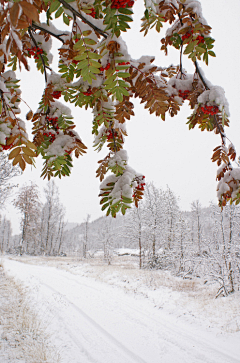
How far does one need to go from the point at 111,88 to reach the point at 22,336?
Answer: 18.5 feet

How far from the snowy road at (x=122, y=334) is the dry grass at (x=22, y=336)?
1.06 feet

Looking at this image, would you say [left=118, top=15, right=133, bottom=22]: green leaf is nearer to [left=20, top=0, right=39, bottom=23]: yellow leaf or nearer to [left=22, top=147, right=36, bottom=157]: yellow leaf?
[left=20, top=0, right=39, bottom=23]: yellow leaf

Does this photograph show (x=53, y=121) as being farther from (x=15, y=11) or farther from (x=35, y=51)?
(x=15, y=11)

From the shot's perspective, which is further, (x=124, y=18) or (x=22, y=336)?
(x=22, y=336)

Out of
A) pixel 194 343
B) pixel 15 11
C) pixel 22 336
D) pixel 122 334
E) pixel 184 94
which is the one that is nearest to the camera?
pixel 15 11

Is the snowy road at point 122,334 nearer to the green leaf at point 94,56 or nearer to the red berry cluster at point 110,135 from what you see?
the red berry cluster at point 110,135

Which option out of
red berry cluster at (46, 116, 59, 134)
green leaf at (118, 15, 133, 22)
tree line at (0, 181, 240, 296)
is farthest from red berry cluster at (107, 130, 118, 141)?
tree line at (0, 181, 240, 296)

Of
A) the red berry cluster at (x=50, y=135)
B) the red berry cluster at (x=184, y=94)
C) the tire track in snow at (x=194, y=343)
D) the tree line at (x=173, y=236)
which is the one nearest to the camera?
the red berry cluster at (x=184, y=94)

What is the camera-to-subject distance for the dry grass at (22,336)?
3694 millimetres

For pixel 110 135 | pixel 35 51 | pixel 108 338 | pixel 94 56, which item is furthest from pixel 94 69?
pixel 108 338

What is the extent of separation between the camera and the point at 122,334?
5145mm

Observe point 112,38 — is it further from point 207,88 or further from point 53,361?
point 53,361

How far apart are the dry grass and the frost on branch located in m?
4.22

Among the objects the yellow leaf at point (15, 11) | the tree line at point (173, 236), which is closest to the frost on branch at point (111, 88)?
the yellow leaf at point (15, 11)
